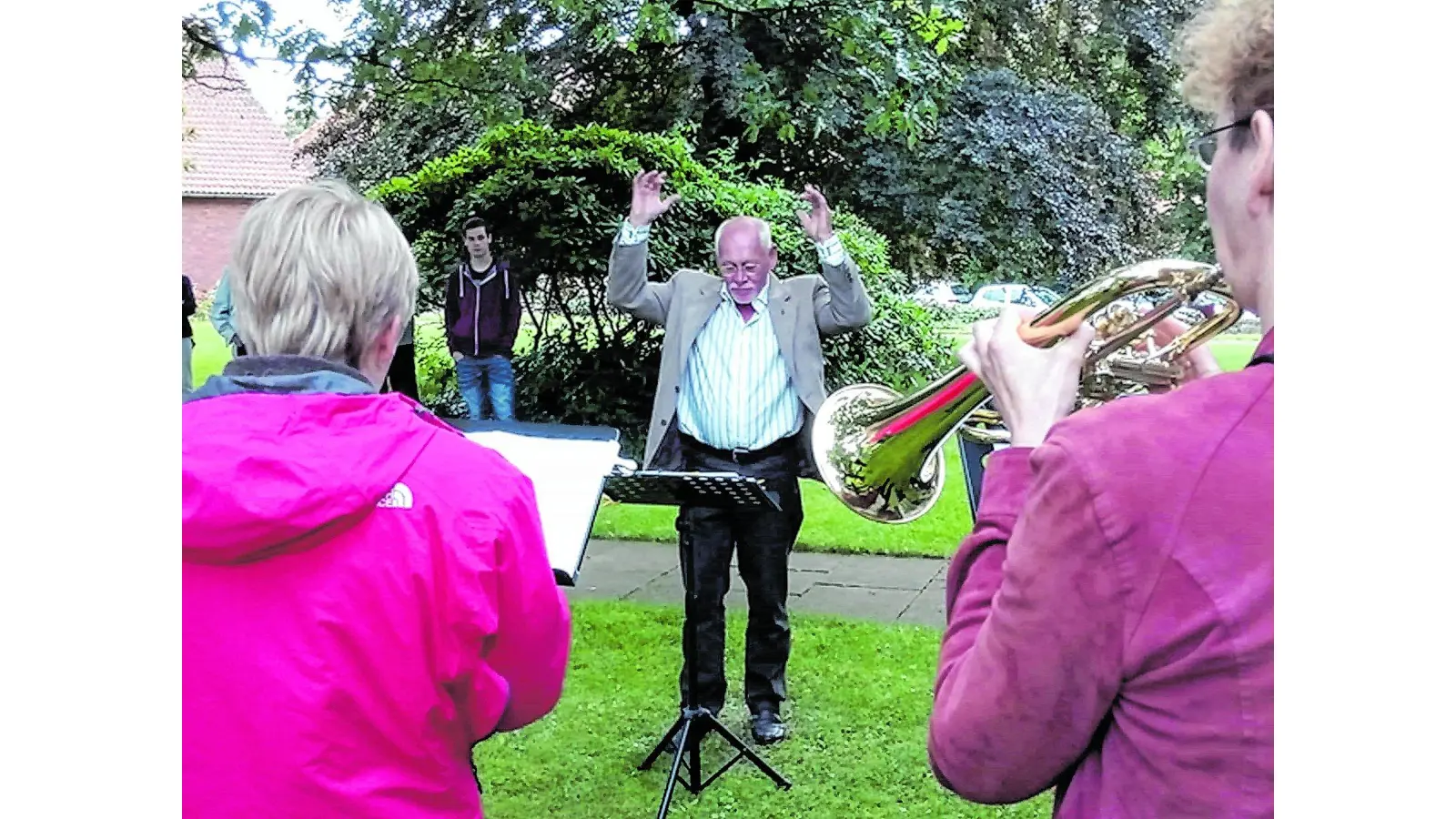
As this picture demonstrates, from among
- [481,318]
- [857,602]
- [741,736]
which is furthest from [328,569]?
[481,318]

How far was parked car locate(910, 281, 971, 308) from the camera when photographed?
10.5m

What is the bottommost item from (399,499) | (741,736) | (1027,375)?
(741,736)

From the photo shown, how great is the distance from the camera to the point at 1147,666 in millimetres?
1014

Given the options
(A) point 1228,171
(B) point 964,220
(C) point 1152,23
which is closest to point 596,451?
(A) point 1228,171

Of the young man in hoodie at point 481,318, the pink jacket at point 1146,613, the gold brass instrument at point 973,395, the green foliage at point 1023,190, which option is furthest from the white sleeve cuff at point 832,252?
the green foliage at point 1023,190

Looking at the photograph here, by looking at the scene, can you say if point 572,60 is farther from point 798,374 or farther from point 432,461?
point 432,461

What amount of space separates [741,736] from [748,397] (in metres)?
1.04

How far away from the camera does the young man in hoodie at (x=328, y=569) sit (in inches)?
54.3

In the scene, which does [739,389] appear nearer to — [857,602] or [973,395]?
[857,602]

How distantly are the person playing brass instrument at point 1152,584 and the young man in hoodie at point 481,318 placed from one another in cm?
659

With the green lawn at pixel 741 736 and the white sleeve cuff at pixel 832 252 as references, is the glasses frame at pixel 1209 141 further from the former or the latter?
the white sleeve cuff at pixel 832 252

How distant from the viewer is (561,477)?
6.57 feet
